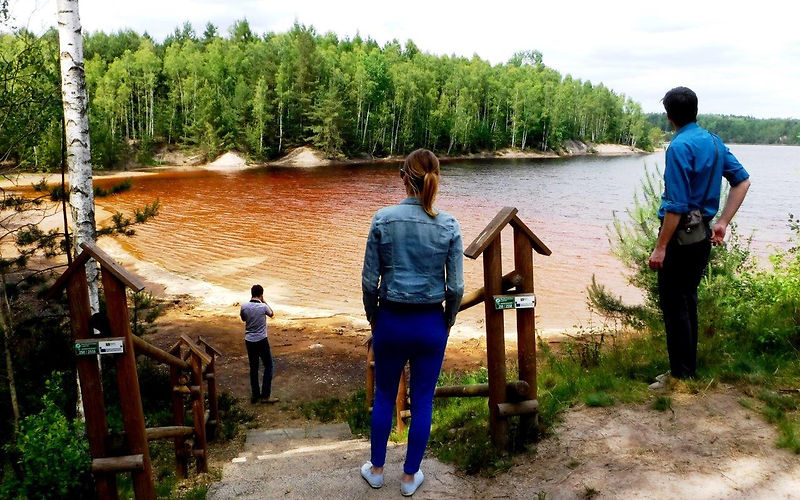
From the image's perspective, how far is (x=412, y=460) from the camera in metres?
3.57

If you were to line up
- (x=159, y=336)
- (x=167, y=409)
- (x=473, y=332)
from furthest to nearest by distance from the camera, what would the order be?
(x=473, y=332)
(x=159, y=336)
(x=167, y=409)

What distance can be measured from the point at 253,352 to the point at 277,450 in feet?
8.01

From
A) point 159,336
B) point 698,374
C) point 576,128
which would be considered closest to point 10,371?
point 698,374

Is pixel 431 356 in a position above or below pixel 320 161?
below

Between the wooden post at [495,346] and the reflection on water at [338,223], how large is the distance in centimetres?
674

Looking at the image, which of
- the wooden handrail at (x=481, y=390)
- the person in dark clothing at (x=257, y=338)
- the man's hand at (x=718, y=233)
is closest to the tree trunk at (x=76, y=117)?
the person in dark clothing at (x=257, y=338)

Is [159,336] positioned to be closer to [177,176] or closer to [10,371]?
[10,371]

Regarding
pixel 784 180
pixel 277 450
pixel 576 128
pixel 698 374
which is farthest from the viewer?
pixel 576 128

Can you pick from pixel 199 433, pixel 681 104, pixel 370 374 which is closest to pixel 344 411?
pixel 370 374

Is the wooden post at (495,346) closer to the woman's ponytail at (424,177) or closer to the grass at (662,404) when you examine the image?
the woman's ponytail at (424,177)

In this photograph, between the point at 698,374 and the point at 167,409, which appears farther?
the point at 167,409

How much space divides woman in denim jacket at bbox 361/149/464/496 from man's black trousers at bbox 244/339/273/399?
5.38 m

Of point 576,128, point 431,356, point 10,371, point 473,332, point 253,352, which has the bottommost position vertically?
point 473,332

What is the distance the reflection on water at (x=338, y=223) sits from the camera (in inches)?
677
